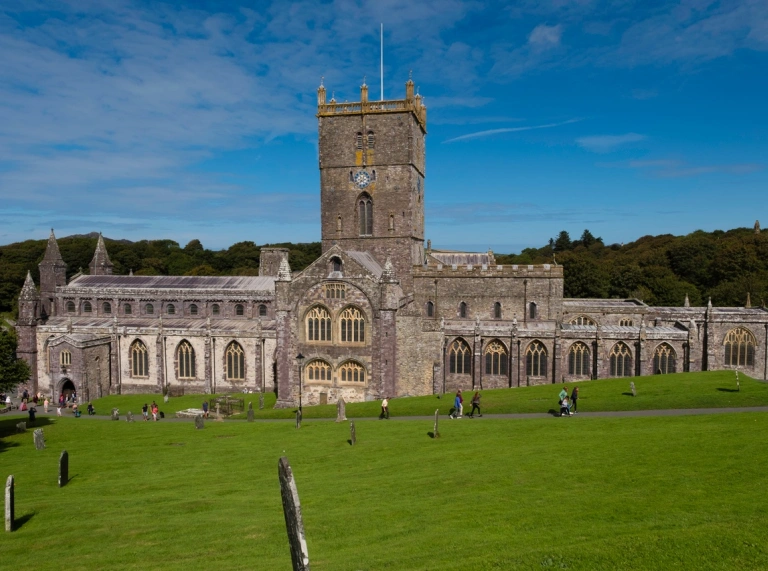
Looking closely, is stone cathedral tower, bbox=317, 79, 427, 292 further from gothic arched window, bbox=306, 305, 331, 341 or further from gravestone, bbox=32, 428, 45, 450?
gravestone, bbox=32, 428, 45, 450

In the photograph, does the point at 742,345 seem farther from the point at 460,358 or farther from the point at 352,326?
the point at 352,326

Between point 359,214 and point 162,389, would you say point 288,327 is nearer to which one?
point 359,214

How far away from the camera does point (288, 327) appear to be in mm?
38875

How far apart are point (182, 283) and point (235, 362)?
480 inches

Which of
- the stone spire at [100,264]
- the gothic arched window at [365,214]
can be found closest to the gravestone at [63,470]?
the gothic arched window at [365,214]

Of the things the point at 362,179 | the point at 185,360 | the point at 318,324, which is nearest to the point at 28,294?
the point at 185,360

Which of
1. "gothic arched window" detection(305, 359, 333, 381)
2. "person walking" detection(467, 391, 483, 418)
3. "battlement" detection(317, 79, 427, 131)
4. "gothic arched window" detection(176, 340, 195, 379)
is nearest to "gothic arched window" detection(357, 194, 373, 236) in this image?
"battlement" detection(317, 79, 427, 131)

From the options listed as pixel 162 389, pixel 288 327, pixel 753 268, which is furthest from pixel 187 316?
pixel 753 268

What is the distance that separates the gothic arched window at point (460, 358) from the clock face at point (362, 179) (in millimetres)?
14639

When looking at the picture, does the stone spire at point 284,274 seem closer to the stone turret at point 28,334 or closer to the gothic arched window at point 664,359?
the stone turret at point 28,334

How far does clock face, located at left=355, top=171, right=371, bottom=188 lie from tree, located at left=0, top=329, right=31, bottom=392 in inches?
1062

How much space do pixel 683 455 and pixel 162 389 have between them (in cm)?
4079

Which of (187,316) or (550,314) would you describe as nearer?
(550,314)

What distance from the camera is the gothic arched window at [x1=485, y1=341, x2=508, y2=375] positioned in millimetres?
41969
